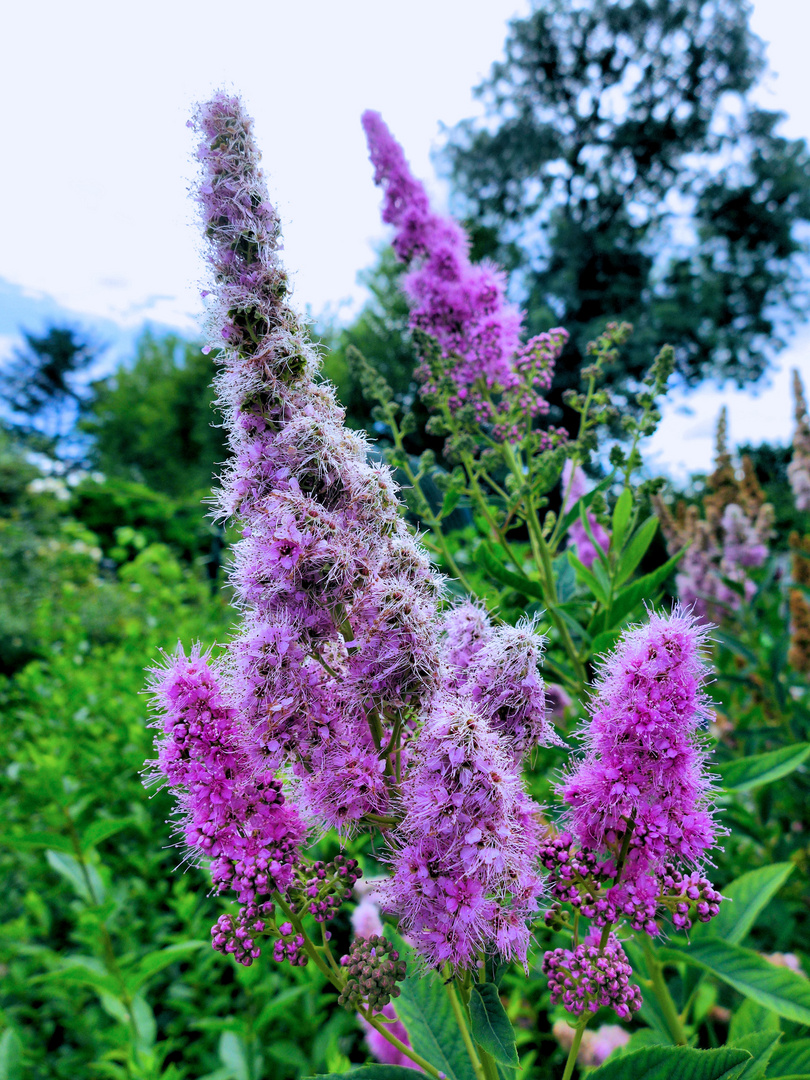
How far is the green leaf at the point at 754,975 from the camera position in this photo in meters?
1.14

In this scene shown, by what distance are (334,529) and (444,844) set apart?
1.29ft

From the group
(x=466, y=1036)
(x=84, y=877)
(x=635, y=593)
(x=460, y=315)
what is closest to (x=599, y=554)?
(x=635, y=593)

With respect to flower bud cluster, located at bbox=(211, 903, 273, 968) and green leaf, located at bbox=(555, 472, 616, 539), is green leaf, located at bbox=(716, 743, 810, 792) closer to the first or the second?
green leaf, located at bbox=(555, 472, 616, 539)

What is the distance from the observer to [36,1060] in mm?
2340

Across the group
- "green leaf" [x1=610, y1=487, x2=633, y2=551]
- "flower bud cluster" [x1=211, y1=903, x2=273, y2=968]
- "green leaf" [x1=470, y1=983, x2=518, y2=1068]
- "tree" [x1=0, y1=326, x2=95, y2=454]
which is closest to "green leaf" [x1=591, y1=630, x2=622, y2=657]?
"green leaf" [x1=610, y1=487, x2=633, y2=551]

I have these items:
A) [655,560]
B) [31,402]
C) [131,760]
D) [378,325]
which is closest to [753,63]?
[378,325]

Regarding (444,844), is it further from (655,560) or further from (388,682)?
(655,560)

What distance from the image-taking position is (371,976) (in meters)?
0.84

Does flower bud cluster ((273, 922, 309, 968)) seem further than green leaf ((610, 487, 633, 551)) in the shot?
No

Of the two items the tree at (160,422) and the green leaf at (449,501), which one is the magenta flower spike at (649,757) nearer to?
the green leaf at (449,501)

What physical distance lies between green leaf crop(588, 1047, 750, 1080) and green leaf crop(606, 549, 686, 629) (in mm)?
734

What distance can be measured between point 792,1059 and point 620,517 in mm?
1100

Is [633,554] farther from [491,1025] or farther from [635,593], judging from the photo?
[491,1025]

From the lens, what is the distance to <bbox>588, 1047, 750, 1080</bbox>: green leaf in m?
0.77
